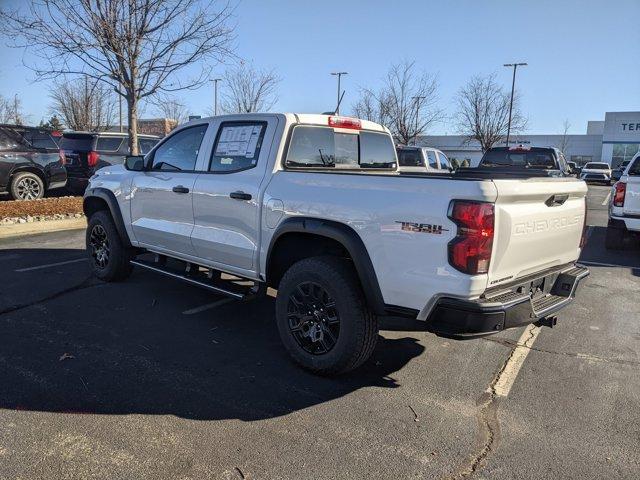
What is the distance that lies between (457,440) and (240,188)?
2568 mm

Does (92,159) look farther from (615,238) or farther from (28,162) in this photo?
(615,238)

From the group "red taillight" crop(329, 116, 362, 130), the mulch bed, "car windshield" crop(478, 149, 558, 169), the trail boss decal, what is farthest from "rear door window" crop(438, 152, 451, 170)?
the trail boss decal

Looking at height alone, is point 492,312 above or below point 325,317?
above

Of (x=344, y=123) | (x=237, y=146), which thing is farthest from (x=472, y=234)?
(x=237, y=146)

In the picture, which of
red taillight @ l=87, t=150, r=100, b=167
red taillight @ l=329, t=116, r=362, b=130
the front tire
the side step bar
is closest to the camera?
the front tire

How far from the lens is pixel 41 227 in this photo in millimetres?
10039

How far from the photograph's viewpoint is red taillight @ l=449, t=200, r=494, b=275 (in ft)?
9.96

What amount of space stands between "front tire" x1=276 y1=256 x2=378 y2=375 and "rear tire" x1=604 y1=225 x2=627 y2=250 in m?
7.03

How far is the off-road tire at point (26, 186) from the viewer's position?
1170 centimetres

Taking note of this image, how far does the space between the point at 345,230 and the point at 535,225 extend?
1.27m

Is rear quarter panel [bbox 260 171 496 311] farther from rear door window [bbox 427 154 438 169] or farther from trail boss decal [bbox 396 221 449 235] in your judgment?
rear door window [bbox 427 154 438 169]

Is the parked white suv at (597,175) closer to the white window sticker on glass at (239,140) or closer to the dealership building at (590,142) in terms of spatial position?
the dealership building at (590,142)

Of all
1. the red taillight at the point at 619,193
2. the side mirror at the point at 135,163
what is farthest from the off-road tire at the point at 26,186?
the red taillight at the point at 619,193

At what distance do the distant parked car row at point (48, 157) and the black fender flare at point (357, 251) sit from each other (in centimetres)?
792
